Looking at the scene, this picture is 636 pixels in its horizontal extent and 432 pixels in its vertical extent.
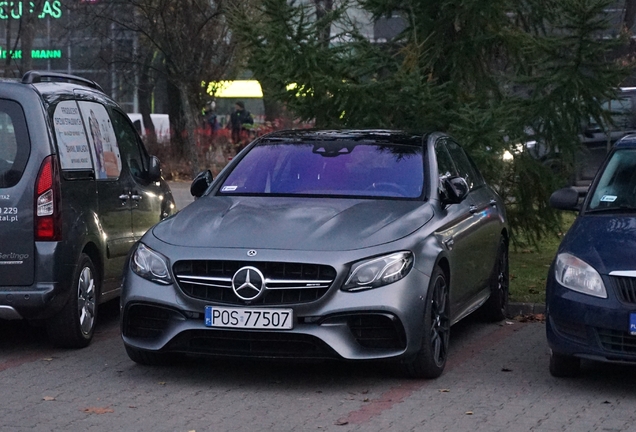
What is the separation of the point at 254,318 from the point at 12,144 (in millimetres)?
2275

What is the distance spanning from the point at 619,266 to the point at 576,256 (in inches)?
12.6

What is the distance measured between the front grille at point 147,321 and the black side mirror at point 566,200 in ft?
9.38

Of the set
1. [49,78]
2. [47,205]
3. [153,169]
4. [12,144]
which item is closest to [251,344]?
[47,205]

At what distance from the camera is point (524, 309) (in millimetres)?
10516

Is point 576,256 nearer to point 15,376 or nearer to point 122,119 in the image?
point 15,376

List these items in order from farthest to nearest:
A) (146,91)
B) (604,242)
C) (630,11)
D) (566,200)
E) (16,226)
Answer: (146,91) < (630,11) < (566,200) < (16,226) < (604,242)

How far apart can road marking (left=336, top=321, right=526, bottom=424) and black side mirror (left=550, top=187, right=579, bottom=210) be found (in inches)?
47.5

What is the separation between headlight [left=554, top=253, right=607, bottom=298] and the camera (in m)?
7.20

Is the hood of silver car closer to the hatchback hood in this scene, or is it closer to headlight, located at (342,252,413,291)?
headlight, located at (342,252,413,291)

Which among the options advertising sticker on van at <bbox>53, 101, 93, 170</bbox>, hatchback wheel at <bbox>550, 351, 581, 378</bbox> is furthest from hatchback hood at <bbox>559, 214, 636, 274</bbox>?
advertising sticker on van at <bbox>53, 101, 93, 170</bbox>

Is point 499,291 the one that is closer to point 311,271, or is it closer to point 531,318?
point 531,318

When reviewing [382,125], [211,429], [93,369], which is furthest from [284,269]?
[382,125]

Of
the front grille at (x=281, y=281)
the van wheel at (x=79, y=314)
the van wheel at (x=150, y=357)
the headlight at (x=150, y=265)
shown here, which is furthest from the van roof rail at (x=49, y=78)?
the front grille at (x=281, y=281)

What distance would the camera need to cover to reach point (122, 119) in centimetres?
1025
